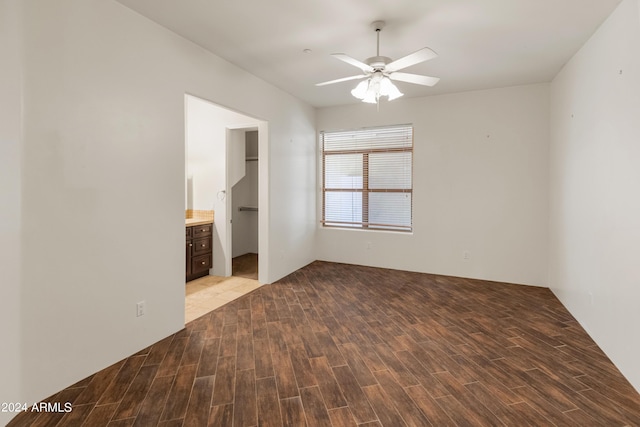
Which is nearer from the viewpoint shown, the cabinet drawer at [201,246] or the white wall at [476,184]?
the white wall at [476,184]

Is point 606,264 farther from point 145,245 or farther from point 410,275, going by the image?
point 145,245

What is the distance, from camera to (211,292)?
4.21m

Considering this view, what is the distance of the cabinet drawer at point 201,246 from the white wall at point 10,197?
2756 millimetres

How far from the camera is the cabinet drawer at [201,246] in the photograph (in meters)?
4.66

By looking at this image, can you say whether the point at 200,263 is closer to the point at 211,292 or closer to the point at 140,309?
the point at 211,292

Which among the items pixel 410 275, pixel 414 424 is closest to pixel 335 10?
pixel 414 424

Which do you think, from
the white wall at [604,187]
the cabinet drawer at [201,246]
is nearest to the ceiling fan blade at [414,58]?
the white wall at [604,187]

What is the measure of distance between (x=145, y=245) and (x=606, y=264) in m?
3.87

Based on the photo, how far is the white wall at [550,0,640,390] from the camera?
7.38 ft

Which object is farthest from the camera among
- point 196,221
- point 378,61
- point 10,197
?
point 196,221

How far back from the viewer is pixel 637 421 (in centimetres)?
186

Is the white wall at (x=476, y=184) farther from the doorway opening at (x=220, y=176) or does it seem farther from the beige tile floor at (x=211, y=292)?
the beige tile floor at (x=211, y=292)

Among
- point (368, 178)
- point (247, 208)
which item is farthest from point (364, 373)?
point (247, 208)

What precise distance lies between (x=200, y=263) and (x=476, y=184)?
4.30m
